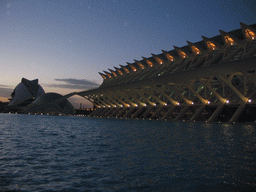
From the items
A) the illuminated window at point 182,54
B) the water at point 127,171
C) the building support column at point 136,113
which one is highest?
the illuminated window at point 182,54

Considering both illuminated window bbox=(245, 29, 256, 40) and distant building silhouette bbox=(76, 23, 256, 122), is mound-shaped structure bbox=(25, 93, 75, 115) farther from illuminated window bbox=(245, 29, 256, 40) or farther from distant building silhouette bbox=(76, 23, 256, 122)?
illuminated window bbox=(245, 29, 256, 40)

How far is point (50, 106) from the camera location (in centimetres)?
9025

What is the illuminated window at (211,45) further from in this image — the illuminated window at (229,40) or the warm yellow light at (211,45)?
the illuminated window at (229,40)

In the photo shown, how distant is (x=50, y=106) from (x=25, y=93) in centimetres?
3572

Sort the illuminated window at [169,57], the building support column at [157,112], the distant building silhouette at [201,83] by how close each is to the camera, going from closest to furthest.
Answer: the distant building silhouette at [201,83] < the building support column at [157,112] < the illuminated window at [169,57]

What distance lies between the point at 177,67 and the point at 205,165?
52410 millimetres

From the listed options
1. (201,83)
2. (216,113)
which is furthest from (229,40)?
(216,113)

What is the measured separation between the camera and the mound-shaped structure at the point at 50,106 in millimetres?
87425

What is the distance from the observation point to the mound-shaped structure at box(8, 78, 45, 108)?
388 ft

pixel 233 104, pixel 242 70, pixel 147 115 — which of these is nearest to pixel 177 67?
pixel 147 115

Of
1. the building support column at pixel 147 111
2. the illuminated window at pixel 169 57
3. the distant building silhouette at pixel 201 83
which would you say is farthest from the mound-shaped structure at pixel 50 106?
the building support column at pixel 147 111

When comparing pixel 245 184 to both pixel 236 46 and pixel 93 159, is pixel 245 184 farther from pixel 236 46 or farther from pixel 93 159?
pixel 236 46

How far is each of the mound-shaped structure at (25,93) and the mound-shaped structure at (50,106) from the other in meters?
20.9

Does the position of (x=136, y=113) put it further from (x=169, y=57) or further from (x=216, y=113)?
(x=216, y=113)
